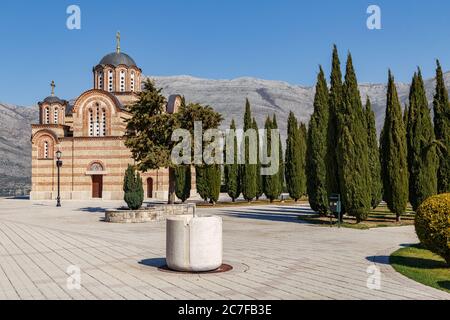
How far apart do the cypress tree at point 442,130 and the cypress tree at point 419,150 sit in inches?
14.7

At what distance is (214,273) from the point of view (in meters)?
9.70

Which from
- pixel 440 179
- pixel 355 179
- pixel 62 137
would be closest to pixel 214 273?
pixel 355 179

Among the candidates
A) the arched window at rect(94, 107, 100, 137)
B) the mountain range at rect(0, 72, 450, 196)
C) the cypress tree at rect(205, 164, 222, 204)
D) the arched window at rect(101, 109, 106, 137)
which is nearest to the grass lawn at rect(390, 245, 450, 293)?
the cypress tree at rect(205, 164, 222, 204)

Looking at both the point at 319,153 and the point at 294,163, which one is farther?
the point at 294,163

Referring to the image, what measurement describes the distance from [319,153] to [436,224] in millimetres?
14749

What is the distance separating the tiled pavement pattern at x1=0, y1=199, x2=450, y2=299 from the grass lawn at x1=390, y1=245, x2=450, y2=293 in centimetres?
29

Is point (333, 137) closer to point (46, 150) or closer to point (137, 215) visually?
point (137, 215)

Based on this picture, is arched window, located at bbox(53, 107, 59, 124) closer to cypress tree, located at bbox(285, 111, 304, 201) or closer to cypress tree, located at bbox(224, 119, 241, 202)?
cypress tree, located at bbox(224, 119, 241, 202)

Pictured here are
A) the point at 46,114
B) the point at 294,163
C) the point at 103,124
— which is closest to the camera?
the point at 294,163

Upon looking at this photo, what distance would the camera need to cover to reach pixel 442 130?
23.1 metres

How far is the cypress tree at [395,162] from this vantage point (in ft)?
74.3

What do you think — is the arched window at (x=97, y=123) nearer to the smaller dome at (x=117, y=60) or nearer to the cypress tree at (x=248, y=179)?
the smaller dome at (x=117, y=60)

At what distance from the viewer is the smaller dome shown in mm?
47500

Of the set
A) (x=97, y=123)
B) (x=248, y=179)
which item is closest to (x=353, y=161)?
(x=248, y=179)
